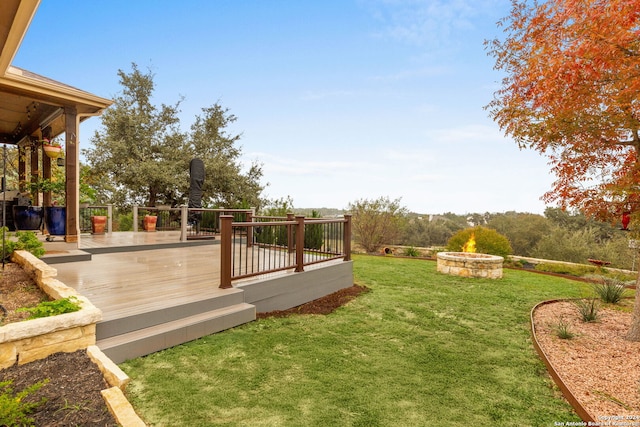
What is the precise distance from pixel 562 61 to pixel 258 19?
1169 cm

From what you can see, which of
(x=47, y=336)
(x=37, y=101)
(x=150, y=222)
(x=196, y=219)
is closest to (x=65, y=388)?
(x=47, y=336)

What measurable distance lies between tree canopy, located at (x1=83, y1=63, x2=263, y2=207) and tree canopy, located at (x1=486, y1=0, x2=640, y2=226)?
39.8 feet

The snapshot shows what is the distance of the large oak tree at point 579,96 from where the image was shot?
131 inches

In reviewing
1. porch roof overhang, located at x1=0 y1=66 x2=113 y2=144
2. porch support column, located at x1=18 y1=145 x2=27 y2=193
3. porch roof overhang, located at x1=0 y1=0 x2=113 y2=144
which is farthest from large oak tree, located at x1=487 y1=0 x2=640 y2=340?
porch support column, located at x1=18 y1=145 x2=27 y2=193

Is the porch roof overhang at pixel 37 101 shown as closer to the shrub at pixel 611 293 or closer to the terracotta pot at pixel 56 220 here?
the terracotta pot at pixel 56 220

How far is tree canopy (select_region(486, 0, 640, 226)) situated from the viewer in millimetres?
3322

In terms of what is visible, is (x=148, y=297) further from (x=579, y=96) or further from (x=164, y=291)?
(x=579, y=96)

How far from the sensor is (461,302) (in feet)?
18.3

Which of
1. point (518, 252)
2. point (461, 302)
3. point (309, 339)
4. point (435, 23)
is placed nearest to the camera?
point (309, 339)

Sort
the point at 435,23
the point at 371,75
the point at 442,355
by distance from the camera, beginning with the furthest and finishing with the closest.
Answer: the point at 371,75 → the point at 435,23 → the point at 442,355

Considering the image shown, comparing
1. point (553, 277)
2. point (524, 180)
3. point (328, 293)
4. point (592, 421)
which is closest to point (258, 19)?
point (328, 293)

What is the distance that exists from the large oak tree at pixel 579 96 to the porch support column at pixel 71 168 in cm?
734

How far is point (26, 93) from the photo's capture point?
5.46m

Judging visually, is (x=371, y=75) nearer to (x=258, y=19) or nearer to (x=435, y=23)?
(x=435, y=23)
